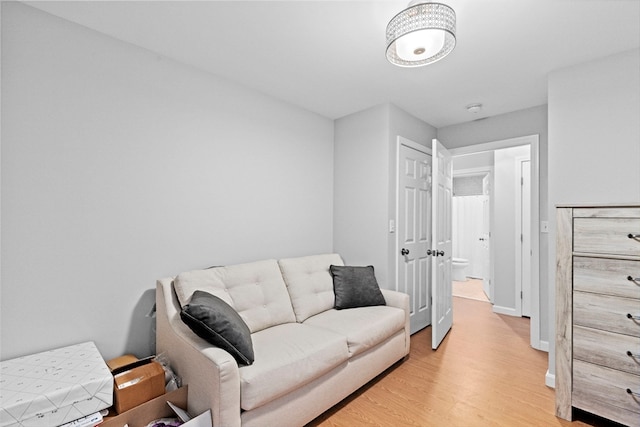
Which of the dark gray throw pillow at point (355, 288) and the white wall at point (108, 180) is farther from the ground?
the white wall at point (108, 180)

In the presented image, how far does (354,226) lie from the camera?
3.34m

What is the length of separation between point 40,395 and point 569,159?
11.5ft

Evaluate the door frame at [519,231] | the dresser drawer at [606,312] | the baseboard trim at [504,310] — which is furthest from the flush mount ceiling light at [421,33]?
the baseboard trim at [504,310]

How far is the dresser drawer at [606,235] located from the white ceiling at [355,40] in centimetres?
120

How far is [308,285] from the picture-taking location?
270cm

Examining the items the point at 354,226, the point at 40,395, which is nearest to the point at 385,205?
the point at 354,226

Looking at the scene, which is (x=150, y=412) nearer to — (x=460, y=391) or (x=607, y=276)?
(x=460, y=391)

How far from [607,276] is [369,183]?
1965mm

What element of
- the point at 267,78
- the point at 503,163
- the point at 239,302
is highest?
the point at 267,78

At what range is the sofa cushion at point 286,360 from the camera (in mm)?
1588

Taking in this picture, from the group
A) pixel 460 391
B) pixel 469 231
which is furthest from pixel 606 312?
pixel 469 231

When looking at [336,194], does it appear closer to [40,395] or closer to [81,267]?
[81,267]

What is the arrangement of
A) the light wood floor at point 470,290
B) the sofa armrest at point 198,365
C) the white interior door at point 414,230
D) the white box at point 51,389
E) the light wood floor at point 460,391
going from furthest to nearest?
1. the light wood floor at point 470,290
2. the white interior door at point 414,230
3. the light wood floor at point 460,391
4. the sofa armrest at point 198,365
5. the white box at point 51,389

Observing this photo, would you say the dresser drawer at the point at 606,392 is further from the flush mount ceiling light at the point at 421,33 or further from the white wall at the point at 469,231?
the white wall at the point at 469,231
